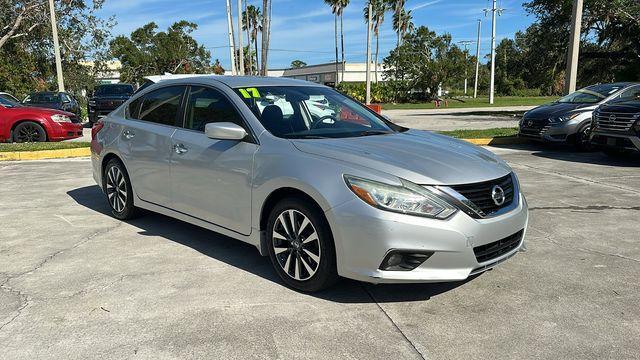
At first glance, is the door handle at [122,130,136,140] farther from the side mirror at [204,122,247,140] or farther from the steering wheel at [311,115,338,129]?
the steering wheel at [311,115,338,129]

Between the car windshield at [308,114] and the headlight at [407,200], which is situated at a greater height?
the car windshield at [308,114]

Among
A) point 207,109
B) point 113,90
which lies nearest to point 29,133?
point 113,90

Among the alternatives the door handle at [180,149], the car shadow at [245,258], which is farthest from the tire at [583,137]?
the door handle at [180,149]

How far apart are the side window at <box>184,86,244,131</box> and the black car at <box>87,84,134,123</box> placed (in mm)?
16262

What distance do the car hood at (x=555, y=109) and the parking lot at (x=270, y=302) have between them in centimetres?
650

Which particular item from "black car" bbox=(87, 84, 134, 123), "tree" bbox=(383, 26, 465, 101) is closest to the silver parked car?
"black car" bbox=(87, 84, 134, 123)

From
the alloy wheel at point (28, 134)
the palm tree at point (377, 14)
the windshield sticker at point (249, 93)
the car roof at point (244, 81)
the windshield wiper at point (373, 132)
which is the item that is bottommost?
the alloy wheel at point (28, 134)

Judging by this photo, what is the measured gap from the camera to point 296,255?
377 centimetres

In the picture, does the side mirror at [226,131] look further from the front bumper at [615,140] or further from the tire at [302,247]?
the front bumper at [615,140]

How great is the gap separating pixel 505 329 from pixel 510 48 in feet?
352

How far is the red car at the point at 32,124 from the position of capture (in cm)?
1331

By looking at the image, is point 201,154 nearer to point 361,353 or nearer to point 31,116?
point 361,353

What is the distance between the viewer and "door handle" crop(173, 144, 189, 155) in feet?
15.2

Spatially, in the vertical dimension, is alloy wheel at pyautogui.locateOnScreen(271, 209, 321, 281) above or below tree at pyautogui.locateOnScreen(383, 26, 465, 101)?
below
